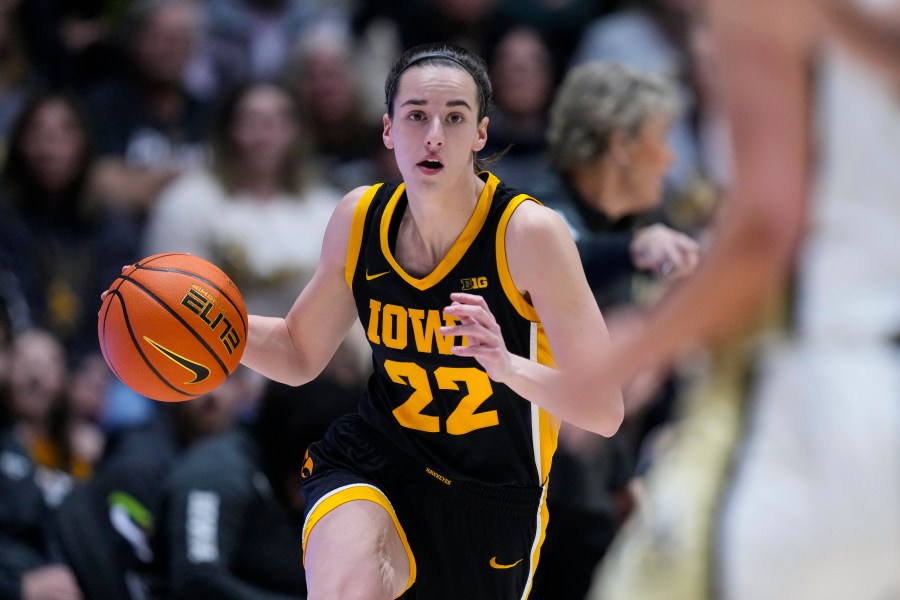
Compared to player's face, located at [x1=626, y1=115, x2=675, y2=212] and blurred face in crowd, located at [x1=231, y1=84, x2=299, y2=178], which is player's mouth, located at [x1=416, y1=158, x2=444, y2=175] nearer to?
player's face, located at [x1=626, y1=115, x2=675, y2=212]

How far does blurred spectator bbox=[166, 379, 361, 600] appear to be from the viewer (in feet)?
18.2

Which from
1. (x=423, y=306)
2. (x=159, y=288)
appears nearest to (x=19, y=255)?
(x=159, y=288)

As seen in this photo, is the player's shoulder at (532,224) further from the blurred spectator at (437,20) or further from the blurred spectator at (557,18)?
the blurred spectator at (557,18)

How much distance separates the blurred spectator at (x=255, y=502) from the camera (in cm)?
556

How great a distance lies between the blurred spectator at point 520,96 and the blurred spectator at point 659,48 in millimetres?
410

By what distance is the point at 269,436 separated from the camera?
18.9ft

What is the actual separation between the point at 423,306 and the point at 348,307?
1.43 ft

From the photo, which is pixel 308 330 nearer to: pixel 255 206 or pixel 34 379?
pixel 34 379

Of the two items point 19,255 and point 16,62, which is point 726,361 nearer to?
point 19,255

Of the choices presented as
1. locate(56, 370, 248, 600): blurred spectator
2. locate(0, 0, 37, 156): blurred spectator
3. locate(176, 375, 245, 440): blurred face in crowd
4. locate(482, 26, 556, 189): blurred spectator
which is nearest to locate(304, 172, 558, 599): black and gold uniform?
locate(56, 370, 248, 600): blurred spectator

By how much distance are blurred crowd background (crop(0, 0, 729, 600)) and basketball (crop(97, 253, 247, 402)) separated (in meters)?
1.14

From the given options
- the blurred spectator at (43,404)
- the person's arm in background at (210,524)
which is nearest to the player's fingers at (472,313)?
the person's arm in background at (210,524)

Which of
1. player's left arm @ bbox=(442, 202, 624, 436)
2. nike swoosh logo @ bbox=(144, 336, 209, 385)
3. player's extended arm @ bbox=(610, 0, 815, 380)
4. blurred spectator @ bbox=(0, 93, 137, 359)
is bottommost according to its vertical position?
blurred spectator @ bbox=(0, 93, 137, 359)

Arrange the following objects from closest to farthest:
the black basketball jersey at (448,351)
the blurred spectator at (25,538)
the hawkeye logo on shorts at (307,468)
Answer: the black basketball jersey at (448,351)
the hawkeye logo on shorts at (307,468)
the blurred spectator at (25,538)
